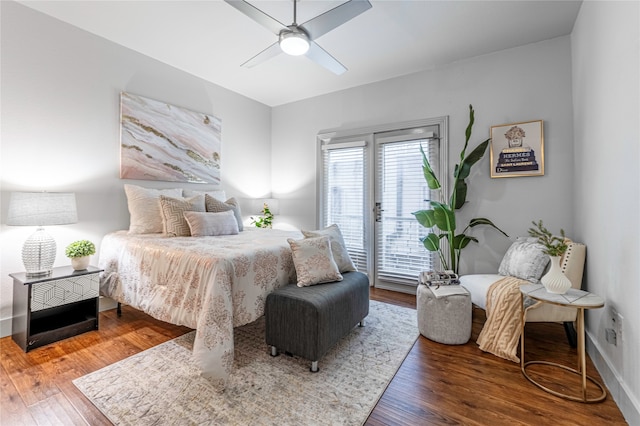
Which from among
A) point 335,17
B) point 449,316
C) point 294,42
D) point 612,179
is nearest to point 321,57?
point 294,42

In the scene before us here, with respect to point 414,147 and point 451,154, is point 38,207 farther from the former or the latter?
point 451,154

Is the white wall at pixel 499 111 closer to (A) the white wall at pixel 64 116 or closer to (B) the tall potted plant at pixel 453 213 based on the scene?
(B) the tall potted plant at pixel 453 213

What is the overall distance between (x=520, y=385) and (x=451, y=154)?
244cm

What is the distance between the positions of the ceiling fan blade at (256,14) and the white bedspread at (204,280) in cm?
170

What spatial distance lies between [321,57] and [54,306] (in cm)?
309

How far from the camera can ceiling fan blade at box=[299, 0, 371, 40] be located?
1892 mm

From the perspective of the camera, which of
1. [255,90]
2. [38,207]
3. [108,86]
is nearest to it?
[38,207]

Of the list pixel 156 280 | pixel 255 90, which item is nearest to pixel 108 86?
pixel 255 90

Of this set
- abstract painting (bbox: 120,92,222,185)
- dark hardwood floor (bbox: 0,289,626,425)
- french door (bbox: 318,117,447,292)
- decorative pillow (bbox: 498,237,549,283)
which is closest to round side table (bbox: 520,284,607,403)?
dark hardwood floor (bbox: 0,289,626,425)

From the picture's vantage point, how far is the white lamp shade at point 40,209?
7.09 ft

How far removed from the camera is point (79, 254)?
2508 millimetres

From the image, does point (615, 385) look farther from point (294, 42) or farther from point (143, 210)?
point (143, 210)

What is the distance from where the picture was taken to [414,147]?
12.0 feet

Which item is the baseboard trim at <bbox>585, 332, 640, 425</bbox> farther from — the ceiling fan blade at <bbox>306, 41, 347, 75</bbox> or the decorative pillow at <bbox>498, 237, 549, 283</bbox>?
the ceiling fan blade at <bbox>306, 41, 347, 75</bbox>
